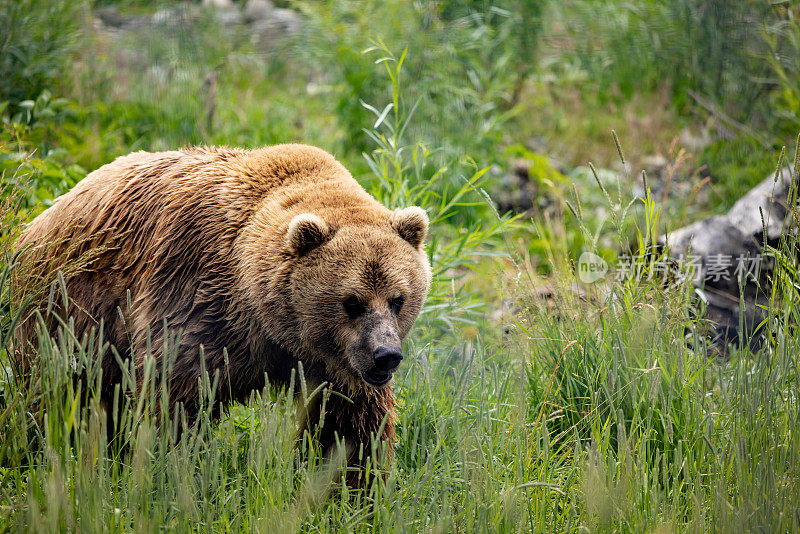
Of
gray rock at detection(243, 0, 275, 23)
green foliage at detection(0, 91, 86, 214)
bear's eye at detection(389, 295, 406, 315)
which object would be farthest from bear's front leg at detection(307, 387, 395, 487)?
gray rock at detection(243, 0, 275, 23)

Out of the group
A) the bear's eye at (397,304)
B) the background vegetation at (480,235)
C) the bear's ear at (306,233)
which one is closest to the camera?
the background vegetation at (480,235)

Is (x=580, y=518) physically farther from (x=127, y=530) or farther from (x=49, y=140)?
(x=49, y=140)

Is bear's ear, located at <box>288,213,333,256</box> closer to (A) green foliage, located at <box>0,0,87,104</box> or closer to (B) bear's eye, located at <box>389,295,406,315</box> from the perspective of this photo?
(B) bear's eye, located at <box>389,295,406,315</box>

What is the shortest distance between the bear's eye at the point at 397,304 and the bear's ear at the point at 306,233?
43cm

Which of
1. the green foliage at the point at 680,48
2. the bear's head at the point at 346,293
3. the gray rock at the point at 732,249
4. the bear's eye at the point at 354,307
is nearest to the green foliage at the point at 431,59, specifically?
the green foliage at the point at 680,48

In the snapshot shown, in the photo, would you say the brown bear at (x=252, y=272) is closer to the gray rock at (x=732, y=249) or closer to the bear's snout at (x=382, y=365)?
the bear's snout at (x=382, y=365)

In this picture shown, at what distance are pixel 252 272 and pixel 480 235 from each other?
1.81 m

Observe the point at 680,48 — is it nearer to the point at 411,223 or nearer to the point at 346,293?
the point at 411,223

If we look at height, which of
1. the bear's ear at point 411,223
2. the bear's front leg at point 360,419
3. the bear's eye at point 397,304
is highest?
the bear's ear at point 411,223

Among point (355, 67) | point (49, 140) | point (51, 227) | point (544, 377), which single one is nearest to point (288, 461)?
point (544, 377)

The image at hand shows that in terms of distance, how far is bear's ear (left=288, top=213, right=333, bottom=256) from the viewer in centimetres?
336

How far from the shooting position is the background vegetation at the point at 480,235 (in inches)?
106

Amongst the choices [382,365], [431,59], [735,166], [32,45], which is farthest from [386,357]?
[735,166]

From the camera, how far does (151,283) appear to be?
357 cm
